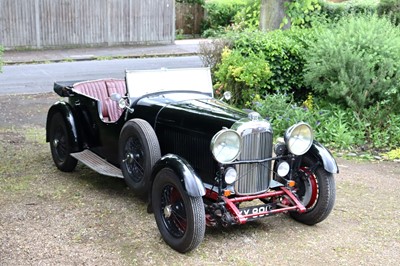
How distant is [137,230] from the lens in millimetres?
5324

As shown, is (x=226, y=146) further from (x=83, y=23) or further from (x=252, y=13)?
(x=83, y=23)

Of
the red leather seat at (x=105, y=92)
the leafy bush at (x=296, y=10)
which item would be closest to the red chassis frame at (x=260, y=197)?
the red leather seat at (x=105, y=92)

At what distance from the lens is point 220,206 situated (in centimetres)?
491

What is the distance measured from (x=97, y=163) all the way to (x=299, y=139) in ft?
8.20

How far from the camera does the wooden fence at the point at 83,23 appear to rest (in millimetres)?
20609

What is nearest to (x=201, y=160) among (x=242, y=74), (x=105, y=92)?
(x=105, y=92)

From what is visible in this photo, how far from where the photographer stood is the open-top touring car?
4.83 meters

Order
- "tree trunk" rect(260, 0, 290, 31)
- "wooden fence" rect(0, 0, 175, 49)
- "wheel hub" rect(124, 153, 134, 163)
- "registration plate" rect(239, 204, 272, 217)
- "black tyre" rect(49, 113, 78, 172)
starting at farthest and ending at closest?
"wooden fence" rect(0, 0, 175, 49), "tree trunk" rect(260, 0, 290, 31), "black tyre" rect(49, 113, 78, 172), "wheel hub" rect(124, 153, 134, 163), "registration plate" rect(239, 204, 272, 217)

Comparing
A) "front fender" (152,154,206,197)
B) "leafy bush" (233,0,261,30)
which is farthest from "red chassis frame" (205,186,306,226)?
"leafy bush" (233,0,261,30)

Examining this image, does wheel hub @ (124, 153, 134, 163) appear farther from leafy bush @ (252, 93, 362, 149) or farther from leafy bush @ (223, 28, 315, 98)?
leafy bush @ (223, 28, 315, 98)

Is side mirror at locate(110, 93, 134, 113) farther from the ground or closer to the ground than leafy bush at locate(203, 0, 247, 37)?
closer to the ground

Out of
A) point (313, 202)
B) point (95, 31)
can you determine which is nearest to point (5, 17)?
point (95, 31)

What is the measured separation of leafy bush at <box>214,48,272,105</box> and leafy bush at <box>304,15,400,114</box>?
853 mm

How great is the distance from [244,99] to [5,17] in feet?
44.4
